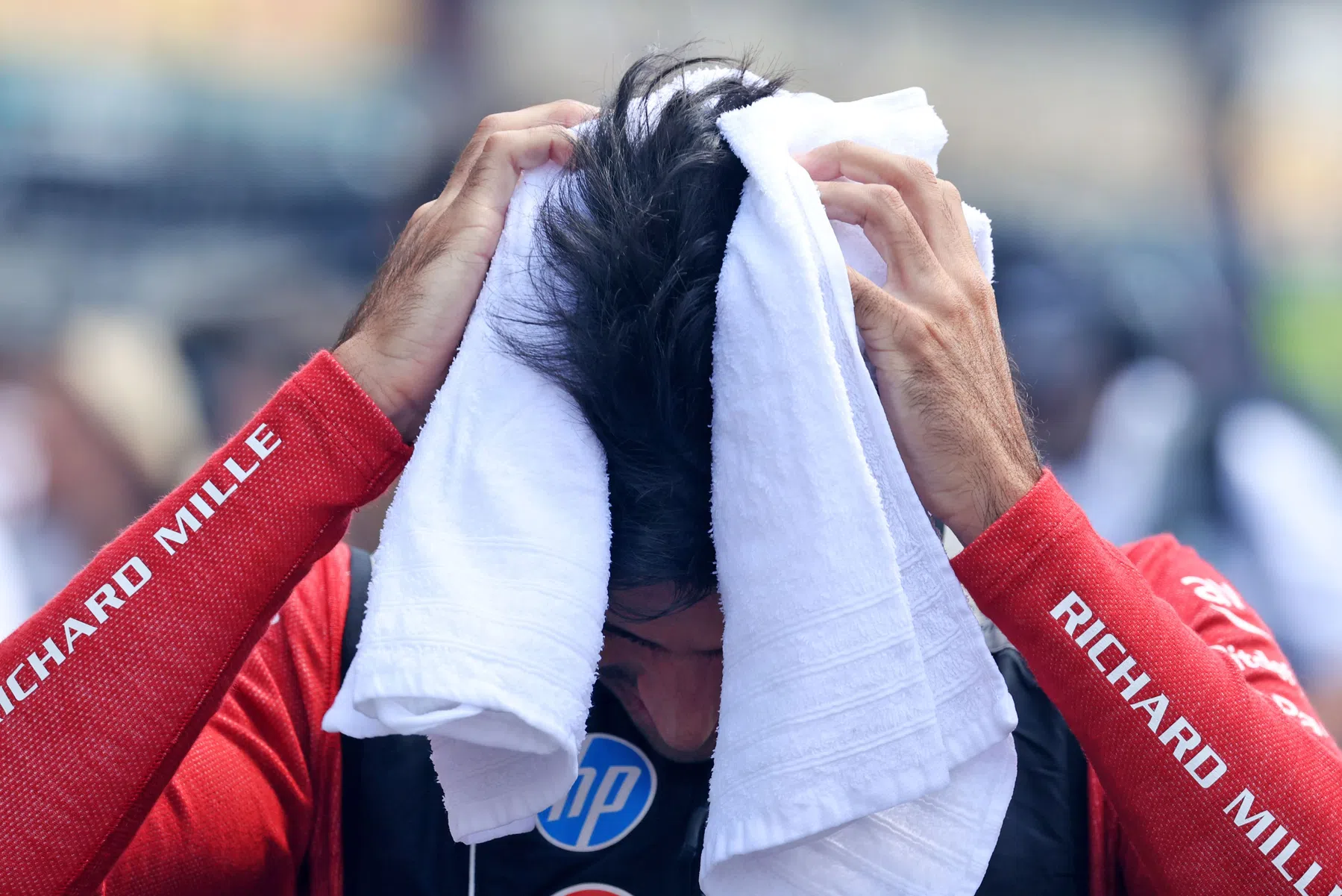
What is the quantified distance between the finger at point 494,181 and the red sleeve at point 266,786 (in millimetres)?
491

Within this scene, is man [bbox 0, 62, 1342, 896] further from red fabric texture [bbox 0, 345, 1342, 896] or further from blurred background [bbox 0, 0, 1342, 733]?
blurred background [bbox 0, 0, 1342, 733]

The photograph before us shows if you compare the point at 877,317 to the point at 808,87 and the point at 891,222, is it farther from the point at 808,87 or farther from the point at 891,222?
the point at 808,87

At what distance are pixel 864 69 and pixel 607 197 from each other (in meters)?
2.81

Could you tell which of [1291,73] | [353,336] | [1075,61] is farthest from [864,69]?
[353,336]

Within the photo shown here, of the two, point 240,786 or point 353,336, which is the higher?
point 353,336

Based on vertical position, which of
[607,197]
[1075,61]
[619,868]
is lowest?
[619,868]

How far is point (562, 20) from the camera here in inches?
129

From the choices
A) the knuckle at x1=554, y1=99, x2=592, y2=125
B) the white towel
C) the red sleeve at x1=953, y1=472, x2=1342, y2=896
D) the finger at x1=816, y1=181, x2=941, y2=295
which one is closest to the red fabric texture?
the red sleeve at x1=953, y1=472, x2=1342, y2=896

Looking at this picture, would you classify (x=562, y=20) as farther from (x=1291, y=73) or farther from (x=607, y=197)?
(x=1291, y=73)

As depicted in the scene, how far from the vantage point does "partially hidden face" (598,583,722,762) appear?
112 centimetres

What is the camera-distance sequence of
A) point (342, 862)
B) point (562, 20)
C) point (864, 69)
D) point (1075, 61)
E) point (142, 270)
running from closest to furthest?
1. point (342, 862)
2. point (142, 270)
3. point (562, 20)
4. point (864, 69)
5. point (1075, 61)

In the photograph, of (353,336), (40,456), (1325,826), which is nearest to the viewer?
(1325,826)

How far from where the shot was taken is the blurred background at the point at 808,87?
290 centimetres

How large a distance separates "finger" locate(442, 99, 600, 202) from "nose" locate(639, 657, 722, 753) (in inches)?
20.8
